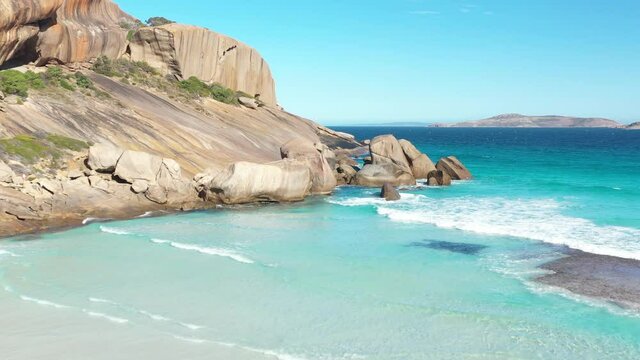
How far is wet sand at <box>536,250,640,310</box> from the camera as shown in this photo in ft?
59.7

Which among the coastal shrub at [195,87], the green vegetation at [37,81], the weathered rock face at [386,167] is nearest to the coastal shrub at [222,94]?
the coastal shrub at [195,87]

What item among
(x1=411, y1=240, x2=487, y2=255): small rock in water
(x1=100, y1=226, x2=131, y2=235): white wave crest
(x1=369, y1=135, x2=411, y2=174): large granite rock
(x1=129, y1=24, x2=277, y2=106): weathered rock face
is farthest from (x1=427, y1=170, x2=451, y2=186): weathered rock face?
(x1=129, y1=24, x2=277, y2=106): weathered rock face

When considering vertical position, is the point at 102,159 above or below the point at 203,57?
below

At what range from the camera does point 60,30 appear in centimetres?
4278

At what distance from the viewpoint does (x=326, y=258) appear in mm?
23016

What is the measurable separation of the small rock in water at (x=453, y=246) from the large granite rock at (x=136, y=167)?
588 inches

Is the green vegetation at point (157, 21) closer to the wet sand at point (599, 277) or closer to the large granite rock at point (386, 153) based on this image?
the large granite rock at point (386, 153)

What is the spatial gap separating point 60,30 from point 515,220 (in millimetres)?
33901

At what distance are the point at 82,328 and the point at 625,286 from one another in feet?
53.7

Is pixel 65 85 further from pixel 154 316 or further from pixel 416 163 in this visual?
pixel 154 316

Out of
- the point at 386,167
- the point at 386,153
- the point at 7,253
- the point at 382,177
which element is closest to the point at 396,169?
the point at 386,167

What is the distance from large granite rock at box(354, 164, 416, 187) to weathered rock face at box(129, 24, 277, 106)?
22521 millimetres

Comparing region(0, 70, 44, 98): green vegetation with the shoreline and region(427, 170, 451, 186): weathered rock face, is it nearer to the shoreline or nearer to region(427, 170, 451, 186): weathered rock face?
the shoreline

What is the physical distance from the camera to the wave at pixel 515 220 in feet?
82.5
